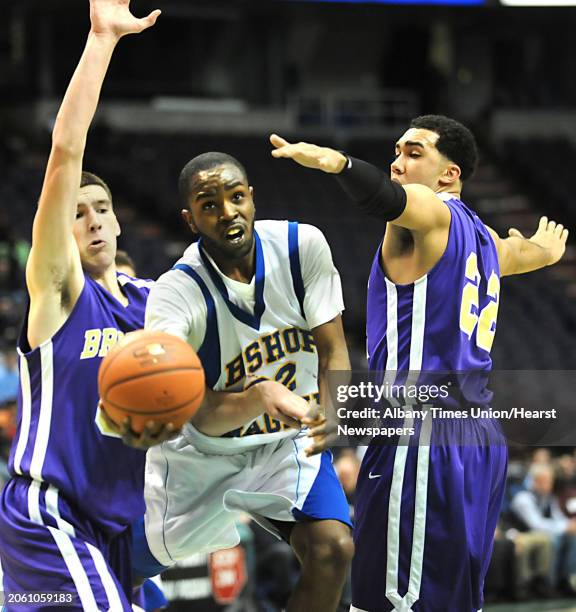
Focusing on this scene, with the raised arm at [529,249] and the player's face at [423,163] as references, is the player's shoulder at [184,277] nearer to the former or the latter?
the player's face at [423,163]

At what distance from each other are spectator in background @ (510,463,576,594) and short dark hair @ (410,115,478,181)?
5.40 m

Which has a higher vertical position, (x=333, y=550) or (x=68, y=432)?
(x=68, y=432)

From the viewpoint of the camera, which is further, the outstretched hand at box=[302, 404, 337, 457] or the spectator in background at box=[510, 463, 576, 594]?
the spectator in background at box=[510, 463, 576, 594]

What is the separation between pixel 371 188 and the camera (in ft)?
11.3

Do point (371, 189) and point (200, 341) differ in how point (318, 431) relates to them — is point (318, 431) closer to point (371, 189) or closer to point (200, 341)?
point (200, 341)

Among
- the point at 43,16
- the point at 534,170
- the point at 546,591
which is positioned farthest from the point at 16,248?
the point at 534,170

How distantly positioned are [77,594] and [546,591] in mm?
6193

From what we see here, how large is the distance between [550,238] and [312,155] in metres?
1.53

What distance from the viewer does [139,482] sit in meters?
3.58

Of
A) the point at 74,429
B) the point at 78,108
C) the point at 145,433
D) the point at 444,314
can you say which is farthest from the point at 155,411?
the point at 444,314

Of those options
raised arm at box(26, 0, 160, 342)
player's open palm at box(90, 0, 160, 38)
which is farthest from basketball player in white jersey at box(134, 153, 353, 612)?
player's open palm at box(90, 0, 160, 38)

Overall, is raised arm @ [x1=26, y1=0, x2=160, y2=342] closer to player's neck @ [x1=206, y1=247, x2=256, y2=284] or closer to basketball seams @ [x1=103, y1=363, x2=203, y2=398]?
basketball seams @ [x1=103, y1=363, x2=203, y2=398]

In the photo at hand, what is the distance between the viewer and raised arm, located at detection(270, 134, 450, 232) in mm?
3357

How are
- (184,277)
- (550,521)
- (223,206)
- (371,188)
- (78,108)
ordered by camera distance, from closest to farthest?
(78,108), (371,188), (223,206), (184,277), (550,521)
